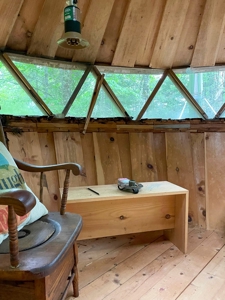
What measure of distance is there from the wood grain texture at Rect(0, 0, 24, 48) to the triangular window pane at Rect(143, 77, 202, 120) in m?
1.38

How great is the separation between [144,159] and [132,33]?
44.7 inches

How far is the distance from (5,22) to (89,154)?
Answer: 1.21m

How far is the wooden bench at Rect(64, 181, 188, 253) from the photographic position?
1782mm

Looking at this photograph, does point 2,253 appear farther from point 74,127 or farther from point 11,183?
point 74,127

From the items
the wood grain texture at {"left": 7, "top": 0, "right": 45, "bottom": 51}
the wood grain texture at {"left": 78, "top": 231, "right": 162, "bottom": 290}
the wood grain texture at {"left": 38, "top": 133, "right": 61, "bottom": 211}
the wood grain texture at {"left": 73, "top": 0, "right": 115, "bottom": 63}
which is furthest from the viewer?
the wood grain texture at {"left": 38, "top": 133, "right": 61, "bottom": 211}

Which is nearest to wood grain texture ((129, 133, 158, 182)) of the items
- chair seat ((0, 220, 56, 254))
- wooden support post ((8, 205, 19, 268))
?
chair seat ((0, 220, 56, 254))

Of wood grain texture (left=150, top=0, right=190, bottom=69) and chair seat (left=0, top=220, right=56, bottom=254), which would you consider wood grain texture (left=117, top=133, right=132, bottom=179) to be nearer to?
wood grain texture (left=150, top=0, right=190, bottom=69)

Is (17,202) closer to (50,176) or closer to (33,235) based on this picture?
(33,235)

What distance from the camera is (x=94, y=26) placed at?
1.96m

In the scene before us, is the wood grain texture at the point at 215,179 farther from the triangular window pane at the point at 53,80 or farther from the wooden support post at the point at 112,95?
the triangular window pane at the point at 53,80

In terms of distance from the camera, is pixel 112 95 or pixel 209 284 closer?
pixel 209 284

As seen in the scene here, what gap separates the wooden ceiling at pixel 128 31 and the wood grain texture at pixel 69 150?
690 mm

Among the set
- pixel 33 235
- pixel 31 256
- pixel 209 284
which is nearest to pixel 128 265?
pixel 209 284

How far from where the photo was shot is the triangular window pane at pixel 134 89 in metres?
2.35
